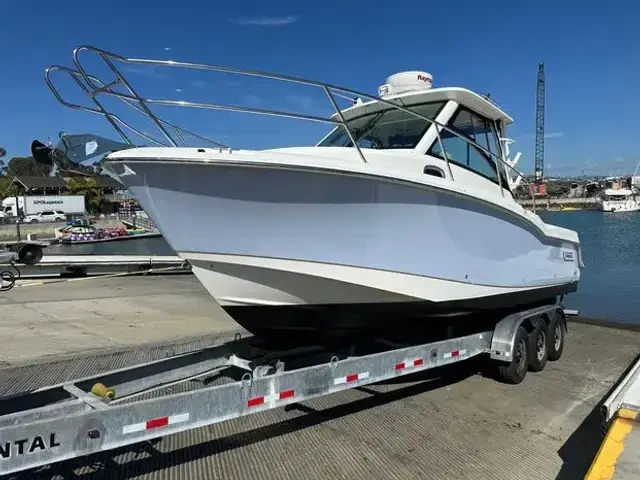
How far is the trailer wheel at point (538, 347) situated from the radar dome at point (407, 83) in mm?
2795

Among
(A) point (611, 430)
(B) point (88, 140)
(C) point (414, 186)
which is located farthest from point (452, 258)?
A: (B) point (88, 140)

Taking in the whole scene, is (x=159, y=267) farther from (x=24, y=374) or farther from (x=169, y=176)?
(x=169, y=176)

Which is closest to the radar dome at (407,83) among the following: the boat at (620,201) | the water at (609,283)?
the water at (609,283)

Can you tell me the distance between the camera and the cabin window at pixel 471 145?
4953 millimetres

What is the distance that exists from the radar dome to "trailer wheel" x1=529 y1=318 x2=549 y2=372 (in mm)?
2795

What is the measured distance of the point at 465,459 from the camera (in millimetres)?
3660

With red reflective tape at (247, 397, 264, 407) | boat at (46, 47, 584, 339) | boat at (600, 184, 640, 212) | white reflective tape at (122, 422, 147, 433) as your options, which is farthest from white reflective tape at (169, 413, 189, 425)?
boat at (600, 184, 640, 212)

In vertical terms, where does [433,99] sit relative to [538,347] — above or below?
above

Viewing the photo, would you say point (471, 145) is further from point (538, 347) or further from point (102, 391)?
point (102, 391)

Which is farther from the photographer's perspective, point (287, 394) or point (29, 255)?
point (29, 255)

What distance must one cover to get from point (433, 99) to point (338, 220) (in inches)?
82.4

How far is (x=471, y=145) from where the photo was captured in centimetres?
530

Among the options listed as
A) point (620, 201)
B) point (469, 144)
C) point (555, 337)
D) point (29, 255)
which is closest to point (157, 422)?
point (469, 144)

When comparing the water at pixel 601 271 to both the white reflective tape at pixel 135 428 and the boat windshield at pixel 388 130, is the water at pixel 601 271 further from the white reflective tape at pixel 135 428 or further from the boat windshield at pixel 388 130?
the white reflective tape at pixel 135 428
